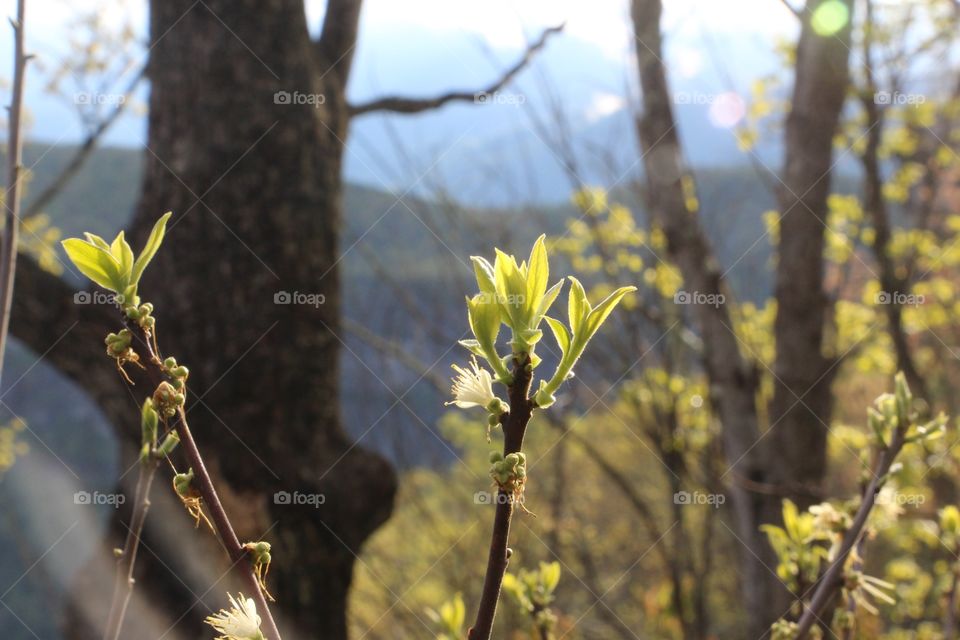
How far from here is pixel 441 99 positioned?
3947 mm

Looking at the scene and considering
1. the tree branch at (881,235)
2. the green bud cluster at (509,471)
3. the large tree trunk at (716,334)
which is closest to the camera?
the green bud cluster at (509,471)

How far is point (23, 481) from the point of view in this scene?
36312 millimetres

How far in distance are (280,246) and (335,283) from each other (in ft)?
0.94

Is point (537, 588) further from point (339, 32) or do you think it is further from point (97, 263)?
point (339, 32)

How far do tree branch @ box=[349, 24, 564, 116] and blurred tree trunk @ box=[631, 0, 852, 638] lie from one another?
53cm

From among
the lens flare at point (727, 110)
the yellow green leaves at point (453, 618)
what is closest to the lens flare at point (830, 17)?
the lens flare at point (727, 110)

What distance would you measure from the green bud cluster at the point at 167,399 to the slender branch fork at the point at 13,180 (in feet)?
1.16

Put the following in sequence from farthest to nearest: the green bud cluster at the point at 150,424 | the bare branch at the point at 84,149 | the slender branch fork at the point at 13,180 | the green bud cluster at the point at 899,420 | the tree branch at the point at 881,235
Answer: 1. the tree branch at the point at 881,235
2. the bare branch at the point at 84,149
3. the green bud cluster at the point at 899,420
4. the slender branch fork at the point at 13,180
5. the green bud cluster at the point at 150,424

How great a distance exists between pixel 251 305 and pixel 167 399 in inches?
88.1

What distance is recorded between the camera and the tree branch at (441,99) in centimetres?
359

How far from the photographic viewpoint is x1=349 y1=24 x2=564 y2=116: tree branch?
11.8 ft

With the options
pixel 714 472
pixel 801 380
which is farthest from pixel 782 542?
pixel 714 472

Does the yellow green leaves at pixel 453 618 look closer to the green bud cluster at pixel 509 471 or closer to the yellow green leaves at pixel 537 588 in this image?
the yellow green leaves at pixel 537 588

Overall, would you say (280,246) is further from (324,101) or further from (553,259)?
(553,259)
